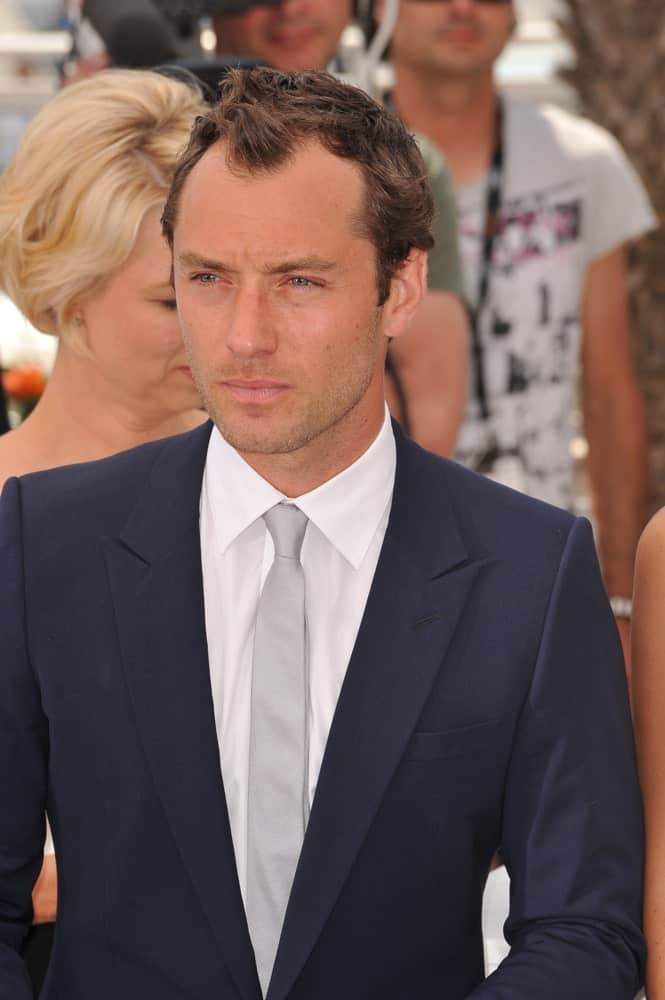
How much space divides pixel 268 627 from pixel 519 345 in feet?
7.84

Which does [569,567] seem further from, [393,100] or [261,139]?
[393,100]

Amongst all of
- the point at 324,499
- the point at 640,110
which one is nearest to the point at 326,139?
the point at 324,499

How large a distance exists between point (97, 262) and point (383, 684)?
1.06 m

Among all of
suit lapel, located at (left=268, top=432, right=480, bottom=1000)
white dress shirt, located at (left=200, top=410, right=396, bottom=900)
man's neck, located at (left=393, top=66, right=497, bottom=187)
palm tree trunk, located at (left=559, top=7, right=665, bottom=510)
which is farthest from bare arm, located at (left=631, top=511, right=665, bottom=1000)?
palm tree trunk, located at (left=559, top=7, right=665, bottom=510)

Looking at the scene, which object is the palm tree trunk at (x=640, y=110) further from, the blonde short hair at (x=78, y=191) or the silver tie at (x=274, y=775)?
the silver tie at (x=274, y=775)

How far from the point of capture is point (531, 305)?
14.7 feet

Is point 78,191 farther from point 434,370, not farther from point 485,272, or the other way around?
point 485,272

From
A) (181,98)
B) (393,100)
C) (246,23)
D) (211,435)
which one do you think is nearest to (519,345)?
(393,100)

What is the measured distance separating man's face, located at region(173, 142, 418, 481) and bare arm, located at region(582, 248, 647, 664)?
2.62 metres

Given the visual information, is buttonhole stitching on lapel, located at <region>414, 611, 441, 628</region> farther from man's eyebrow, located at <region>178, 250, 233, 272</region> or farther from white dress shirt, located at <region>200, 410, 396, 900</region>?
man's eyebrow, located at <region>178, 250, 233, 272</region>

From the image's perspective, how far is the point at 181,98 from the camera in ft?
10.1

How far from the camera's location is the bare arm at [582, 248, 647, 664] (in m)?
4.74

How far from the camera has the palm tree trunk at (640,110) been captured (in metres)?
6.98

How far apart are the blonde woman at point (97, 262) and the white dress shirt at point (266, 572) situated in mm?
694
